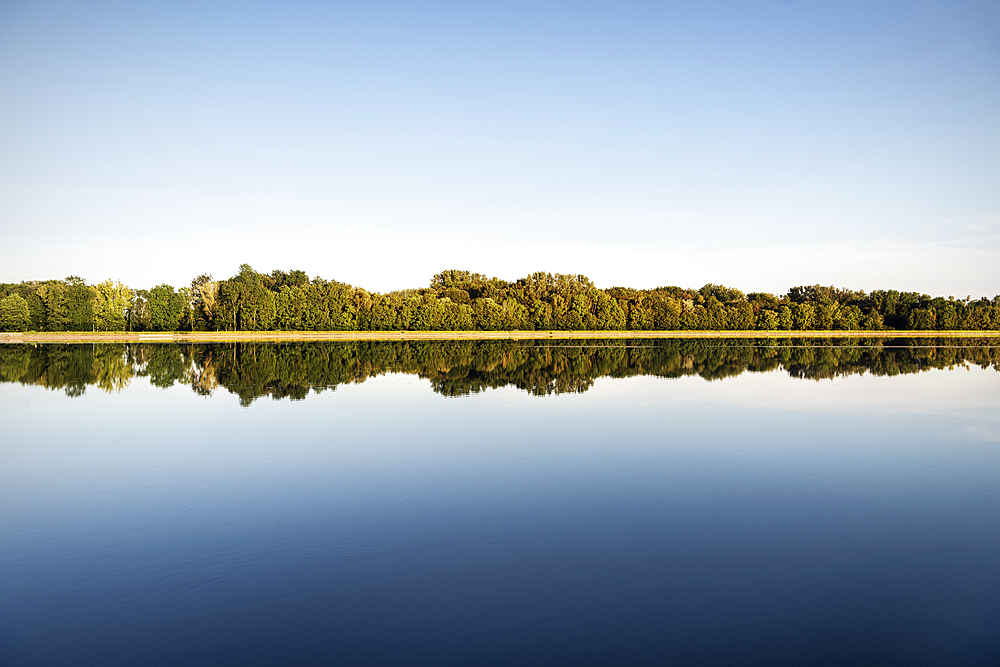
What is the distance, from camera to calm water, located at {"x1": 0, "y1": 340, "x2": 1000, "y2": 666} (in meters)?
5.18

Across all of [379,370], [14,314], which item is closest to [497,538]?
[379,370]

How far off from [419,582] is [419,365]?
85.5 ft

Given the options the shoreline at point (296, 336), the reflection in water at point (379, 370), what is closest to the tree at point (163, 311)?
the shoreline at point (296, 336)

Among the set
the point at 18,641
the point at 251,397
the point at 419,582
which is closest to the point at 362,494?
the point at 419,582

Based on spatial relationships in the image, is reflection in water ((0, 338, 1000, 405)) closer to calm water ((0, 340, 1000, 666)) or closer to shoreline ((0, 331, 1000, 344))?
calm water ((0, 340, 1000, 666))

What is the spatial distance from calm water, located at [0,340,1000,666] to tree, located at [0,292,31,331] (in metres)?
65.7

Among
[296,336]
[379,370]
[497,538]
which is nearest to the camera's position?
[497,538]

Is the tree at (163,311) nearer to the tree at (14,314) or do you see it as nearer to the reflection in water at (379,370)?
the tree at (14,314)

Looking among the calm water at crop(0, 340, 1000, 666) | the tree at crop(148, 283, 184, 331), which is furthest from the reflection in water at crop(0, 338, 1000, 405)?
the tree at crop(148, 283, 184, 331)

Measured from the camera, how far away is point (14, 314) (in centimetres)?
6919

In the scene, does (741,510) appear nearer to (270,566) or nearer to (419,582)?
(419,582)

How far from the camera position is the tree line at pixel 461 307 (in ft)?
241

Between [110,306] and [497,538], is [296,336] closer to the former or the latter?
[110,306]

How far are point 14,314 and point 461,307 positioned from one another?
Answer: 46.9 metres
